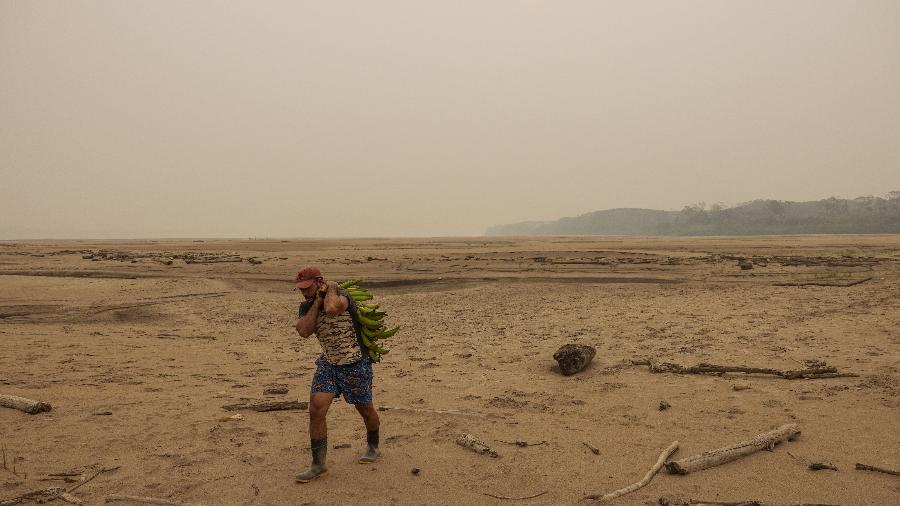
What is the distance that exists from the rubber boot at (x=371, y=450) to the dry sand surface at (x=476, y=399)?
142mm

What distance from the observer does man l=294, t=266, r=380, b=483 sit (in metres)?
5.42

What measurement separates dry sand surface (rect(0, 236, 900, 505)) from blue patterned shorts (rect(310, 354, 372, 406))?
864 mm

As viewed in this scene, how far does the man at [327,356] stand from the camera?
5422 millimetres

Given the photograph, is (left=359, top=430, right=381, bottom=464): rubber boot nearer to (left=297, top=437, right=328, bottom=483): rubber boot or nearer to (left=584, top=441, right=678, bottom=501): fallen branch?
(left=297, top=437, right=328, bottom=483): rubber boot

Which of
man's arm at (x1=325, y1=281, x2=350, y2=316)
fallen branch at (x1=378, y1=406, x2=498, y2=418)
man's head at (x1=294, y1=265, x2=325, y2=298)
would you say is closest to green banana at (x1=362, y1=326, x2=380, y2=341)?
man's arm at (x1=325, y1=281, x2=350, y2=316)

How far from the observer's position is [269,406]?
7.78 metres

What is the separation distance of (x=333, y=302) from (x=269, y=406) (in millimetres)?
3325

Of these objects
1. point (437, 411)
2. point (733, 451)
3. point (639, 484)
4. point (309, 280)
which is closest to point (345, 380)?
point (309, 280)

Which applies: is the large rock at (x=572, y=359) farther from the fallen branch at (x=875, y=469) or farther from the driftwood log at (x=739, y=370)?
the fallen branch at (x=875, y=469)

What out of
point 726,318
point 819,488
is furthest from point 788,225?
point 819,488

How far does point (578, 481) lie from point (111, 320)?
15468 mm

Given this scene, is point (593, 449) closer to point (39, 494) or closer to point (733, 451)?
point (733, 451)

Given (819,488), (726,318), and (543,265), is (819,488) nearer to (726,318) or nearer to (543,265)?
(726,318)

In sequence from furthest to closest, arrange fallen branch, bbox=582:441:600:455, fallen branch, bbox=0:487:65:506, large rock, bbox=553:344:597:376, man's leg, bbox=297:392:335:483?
→ large rock, bbox=553:344:597:376 < fallen branch, bbox=582:441:600:455 < man's leg, bbox=297:392:335:483 < fallen branch, bbox=0:487:65:506
